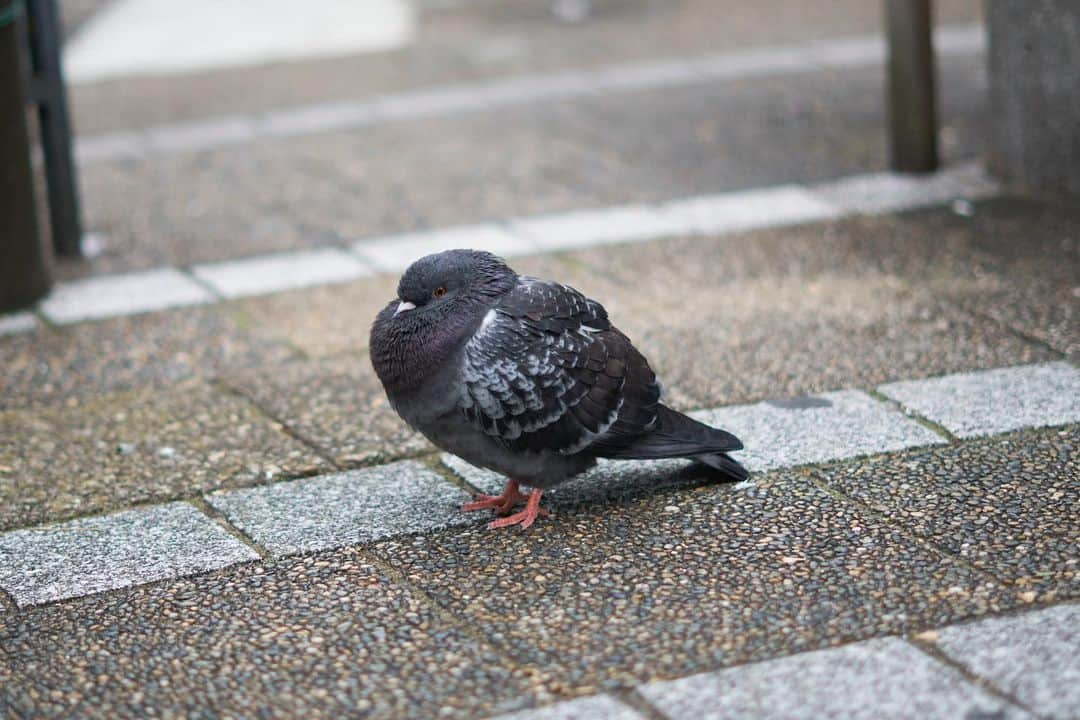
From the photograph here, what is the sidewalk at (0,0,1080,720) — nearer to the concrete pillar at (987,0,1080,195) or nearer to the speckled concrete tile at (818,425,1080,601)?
the speckled concrete tile at (818,425,1080,601)

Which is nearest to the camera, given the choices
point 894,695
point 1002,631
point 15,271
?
point 894,695

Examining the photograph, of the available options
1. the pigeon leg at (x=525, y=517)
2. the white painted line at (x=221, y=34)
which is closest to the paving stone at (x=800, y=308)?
the pigeon leg at (x=525, y=517)

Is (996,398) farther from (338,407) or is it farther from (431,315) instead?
(338,407)

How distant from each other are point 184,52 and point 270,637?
7.30 metres

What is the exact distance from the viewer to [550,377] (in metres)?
3.69

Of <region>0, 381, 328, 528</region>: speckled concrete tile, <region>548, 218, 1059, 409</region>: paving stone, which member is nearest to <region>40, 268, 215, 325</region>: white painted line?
<region>0, 381, 328, 528</region>: speckled concrete tile

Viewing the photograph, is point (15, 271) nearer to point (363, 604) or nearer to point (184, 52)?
point (363, 604)

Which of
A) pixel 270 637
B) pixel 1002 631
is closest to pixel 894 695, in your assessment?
pixel 1002 631

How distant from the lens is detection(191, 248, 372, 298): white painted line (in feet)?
19.1

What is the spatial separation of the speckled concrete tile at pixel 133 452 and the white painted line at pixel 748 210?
245 centimetres

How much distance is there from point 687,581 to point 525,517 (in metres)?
0.54

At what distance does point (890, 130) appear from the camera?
22.0ft

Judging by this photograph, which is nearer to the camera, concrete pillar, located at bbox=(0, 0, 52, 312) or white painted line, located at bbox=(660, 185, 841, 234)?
concrete pillar, located at bbox=(0, 0, 52, 312)

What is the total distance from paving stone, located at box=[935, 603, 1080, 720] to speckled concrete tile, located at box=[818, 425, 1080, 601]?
139 millimetres
